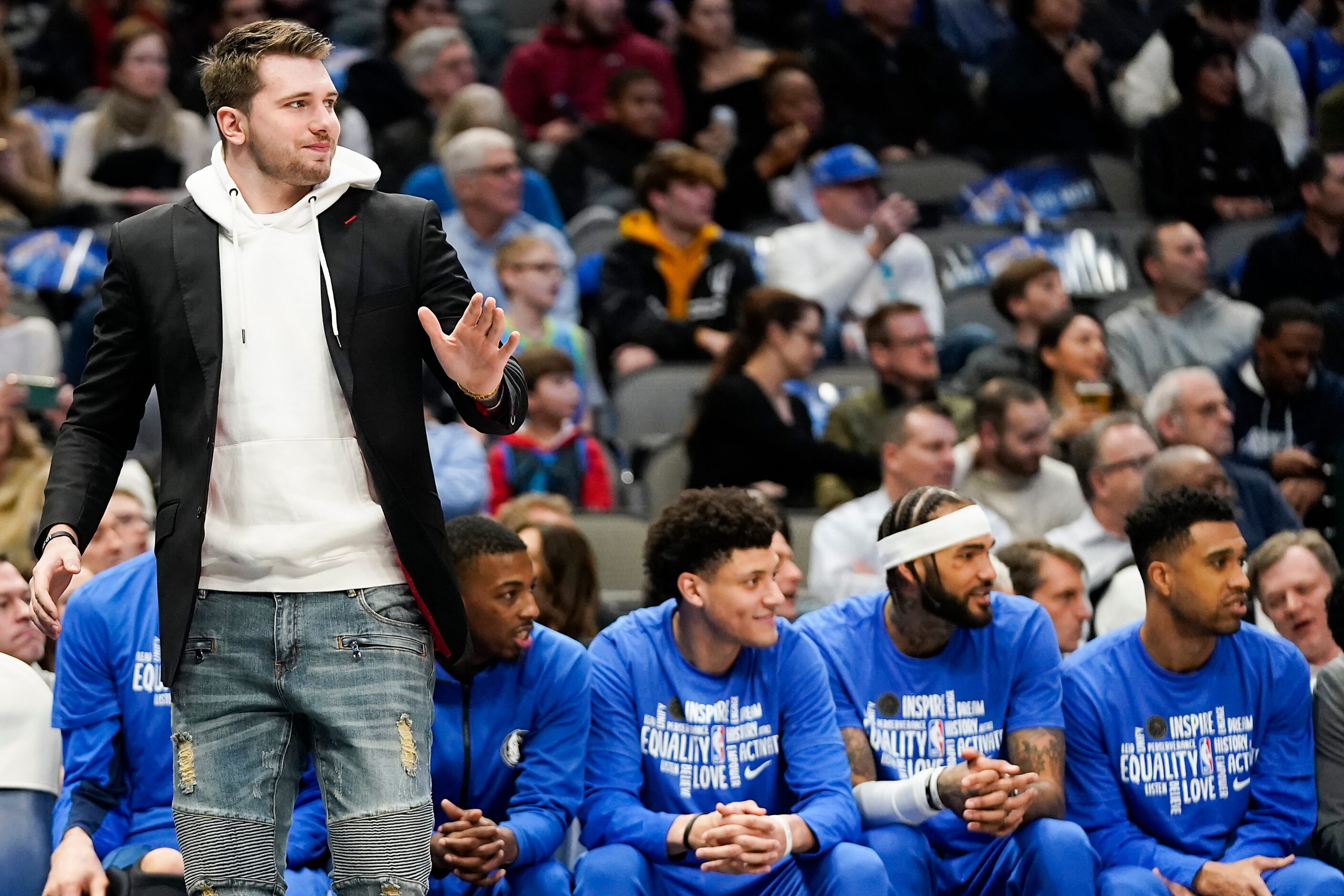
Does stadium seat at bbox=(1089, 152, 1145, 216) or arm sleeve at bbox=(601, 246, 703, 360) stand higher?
stadium seat at bbox=(1089, 152, 1145, 216)

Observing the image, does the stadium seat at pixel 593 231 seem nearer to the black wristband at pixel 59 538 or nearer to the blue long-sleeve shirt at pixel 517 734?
the blue long-sleeve shirt at pixel 517 734

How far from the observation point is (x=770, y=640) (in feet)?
12.9

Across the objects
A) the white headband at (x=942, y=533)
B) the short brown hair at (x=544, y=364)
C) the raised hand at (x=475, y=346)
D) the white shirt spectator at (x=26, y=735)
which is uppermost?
the short brown hair at (x=544, y=364)

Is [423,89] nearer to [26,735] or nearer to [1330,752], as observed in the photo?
[26,735]

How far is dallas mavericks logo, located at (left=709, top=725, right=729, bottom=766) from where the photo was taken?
402cm

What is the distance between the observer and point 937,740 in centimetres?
420

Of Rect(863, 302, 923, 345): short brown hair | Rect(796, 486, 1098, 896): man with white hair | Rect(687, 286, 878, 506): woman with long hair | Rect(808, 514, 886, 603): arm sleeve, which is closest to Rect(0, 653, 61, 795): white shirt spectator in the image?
Rect(796, 486, 1098, 896): man with white hair

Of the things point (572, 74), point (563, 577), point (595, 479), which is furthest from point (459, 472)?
point (572, 74)

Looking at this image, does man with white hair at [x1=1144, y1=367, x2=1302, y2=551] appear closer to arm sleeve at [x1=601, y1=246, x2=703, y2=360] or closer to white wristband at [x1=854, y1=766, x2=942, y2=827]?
arm sleeve at [x1=601, y1=246, x2=703, y2=360]

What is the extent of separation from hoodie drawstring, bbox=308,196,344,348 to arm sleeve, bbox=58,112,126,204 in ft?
17.3

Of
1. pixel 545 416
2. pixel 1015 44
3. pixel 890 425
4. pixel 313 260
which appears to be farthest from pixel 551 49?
pixel 313 260

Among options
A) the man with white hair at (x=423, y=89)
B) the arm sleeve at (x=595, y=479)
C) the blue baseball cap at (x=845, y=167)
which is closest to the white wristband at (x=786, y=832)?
the arm sleeve at (x=595, y=479)

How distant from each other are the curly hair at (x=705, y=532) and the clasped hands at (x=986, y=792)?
2.19 ft

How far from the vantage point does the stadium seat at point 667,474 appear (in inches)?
248
